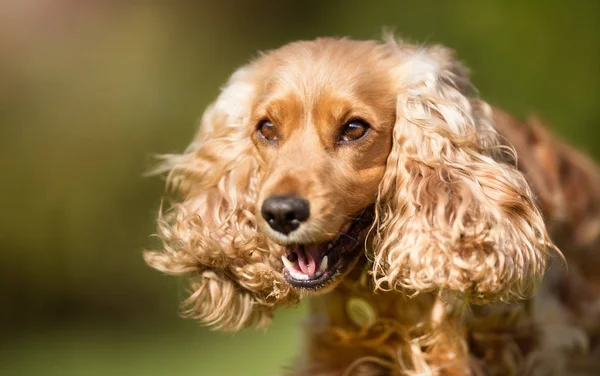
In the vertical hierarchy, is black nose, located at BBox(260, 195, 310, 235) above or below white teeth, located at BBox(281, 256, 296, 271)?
above

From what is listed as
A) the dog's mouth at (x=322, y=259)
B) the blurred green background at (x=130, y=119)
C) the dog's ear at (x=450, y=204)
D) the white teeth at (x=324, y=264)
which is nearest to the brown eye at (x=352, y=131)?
the dog's ear at (x=450, y=204)

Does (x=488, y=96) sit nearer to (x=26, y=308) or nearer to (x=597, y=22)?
(x=597, y=22)

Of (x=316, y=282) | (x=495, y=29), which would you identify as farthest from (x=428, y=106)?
(x=495, y=29)

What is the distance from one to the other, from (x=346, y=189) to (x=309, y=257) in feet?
0.79

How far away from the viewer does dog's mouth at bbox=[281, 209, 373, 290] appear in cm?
255

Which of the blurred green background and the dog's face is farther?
the blurred green background

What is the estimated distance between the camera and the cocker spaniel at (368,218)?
245 centimetres

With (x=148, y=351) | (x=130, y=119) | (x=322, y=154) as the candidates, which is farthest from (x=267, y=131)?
(x=130, y=119)

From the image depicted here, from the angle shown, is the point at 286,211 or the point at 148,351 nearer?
the point at 286,211

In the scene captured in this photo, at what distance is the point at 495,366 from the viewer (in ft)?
9.70

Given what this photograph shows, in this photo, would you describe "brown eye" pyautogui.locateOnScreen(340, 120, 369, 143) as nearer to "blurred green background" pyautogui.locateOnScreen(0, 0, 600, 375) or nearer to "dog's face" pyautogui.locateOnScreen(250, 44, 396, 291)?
"dog's face" pyautogui.locateOnScreen(250, 44, 396, 291)

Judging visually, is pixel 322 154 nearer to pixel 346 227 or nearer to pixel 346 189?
pixel 346 189

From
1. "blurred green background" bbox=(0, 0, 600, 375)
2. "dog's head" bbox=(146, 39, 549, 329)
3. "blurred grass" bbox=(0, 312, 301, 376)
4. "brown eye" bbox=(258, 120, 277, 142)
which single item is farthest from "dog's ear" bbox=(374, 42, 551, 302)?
"blurred green background" bbox=(0, 0, 600, 375)

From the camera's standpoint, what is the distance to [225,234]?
2838mm
